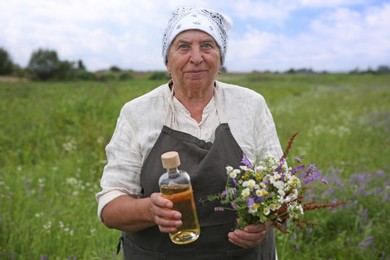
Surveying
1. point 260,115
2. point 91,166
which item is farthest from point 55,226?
point 260,115

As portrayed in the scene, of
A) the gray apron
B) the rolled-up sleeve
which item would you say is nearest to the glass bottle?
the gray apron

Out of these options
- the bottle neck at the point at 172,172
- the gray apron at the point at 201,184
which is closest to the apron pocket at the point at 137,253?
the gray apron at the point at 201,184

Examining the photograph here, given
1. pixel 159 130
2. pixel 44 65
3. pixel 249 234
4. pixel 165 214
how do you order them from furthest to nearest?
pixel 44 65 → pixel 159 130 → pixel 249 234 → pixel 165 214

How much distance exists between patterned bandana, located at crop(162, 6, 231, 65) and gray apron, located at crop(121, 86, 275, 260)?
330 mm

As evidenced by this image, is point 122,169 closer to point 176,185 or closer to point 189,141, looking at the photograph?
point 189,141

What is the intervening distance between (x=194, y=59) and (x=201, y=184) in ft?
1.75

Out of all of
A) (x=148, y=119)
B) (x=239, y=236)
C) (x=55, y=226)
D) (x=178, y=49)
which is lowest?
(x=55, y=226)

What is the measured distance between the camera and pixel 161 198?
1.50m

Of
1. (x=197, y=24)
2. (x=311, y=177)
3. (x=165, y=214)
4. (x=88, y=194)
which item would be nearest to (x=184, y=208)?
(x=165, y=214)

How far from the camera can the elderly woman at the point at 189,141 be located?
180cm

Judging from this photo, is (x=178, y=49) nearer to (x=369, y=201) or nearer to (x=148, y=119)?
(x=148, y=119)

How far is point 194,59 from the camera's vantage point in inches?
71.7

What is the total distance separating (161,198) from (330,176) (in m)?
3.86

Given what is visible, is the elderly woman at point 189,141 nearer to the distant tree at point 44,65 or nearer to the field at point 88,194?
the field at point 88,194
